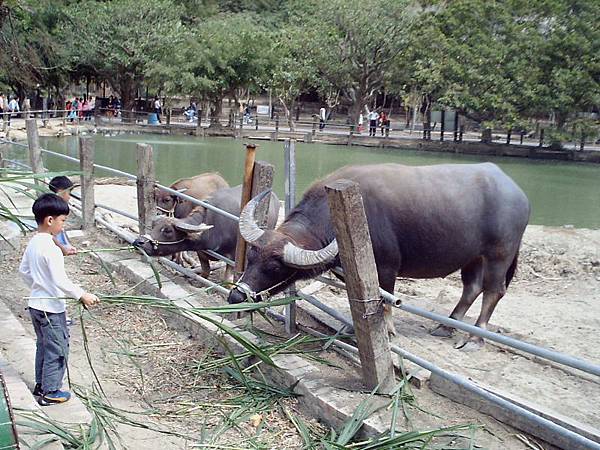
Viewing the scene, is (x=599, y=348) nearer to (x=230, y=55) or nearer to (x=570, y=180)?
(x=570, y=180)

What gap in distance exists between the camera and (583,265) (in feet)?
27.9

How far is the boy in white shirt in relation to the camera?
11.6 ft

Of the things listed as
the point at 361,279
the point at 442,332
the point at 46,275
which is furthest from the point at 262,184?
the point at 442,332

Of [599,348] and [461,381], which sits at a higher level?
[461,381]

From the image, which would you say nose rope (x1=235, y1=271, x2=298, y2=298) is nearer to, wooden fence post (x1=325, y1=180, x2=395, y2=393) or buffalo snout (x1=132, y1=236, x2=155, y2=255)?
wooden fence post (x1=325, y1=180, x2=395, y2=393)

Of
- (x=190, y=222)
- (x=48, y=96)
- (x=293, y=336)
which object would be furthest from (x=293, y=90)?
(x=293, y=336)

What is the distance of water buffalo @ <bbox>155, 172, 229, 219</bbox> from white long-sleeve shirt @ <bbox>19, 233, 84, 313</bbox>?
14.2 feet

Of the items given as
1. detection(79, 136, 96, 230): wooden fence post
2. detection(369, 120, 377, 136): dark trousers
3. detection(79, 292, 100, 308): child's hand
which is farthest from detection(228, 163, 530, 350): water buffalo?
detection(369, 120, 377, 136): dark trousers

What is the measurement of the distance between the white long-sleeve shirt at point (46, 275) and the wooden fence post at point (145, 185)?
3363 mm

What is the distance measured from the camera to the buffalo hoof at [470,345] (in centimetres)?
536

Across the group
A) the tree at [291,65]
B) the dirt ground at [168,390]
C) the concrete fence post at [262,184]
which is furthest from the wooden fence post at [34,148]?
the tree at [291,65]

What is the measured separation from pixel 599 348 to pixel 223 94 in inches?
1212

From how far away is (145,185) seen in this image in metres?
6.96

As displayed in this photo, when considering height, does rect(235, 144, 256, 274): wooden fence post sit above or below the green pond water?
above
